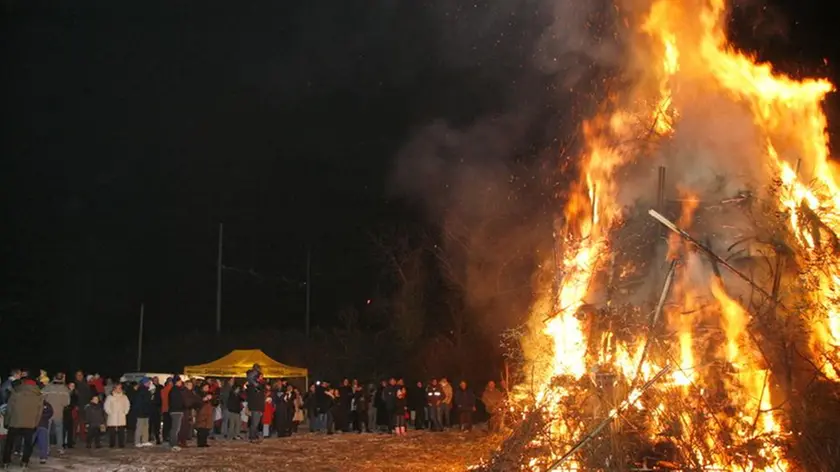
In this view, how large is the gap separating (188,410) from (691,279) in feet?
34.7

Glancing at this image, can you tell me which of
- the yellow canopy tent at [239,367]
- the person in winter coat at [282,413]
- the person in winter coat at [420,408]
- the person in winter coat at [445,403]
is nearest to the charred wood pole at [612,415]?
the person in winter coat at [282,413]

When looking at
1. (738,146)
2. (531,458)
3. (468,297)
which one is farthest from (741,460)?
(468,297)

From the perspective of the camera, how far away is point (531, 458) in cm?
1088

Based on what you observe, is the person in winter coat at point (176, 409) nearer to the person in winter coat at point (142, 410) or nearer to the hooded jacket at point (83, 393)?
the person in winter coat at point (142, 410)

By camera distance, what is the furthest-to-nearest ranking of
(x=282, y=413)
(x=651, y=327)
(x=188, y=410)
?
(x=282, y=413) → (x=188, y=410) → (x=651, y=327)

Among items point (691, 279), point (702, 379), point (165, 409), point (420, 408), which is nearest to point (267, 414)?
point (165, 409)

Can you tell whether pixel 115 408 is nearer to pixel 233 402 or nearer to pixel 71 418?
pixel 71 418

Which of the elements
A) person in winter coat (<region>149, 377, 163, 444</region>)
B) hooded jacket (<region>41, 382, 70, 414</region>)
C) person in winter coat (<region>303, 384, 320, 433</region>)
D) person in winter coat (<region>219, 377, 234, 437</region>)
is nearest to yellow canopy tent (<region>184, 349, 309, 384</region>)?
person in winter coat (<region>303, 384, 320, 433</region>)

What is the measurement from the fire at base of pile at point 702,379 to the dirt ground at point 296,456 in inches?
93.8

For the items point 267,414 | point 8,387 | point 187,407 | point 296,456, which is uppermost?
point 8,387

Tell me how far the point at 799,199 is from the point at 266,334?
29.3 meters

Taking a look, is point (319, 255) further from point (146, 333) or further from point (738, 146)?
point (738, 146)

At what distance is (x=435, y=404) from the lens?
2348 centimetres

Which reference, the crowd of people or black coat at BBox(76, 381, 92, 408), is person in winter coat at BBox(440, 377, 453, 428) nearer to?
the crowd of people
